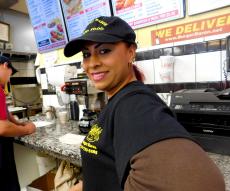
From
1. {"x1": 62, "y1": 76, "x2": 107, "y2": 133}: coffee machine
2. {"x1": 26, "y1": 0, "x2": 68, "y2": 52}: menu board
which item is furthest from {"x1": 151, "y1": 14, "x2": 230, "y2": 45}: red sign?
{"x1": 26, "y1": 0, "x2": 68, "y2": 52}: menu board

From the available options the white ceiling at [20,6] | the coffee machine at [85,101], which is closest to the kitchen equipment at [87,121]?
the coffee machine at [85,101]

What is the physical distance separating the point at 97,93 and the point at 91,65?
1.13 m

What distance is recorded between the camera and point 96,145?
0.64 metres

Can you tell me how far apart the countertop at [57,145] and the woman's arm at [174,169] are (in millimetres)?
520

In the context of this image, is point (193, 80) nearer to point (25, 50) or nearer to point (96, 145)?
point (96, 145)

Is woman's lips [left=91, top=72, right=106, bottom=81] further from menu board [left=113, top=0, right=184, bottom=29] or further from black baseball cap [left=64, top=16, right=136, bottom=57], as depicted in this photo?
menu board [left=113, top=0, right=184, bottom=29]

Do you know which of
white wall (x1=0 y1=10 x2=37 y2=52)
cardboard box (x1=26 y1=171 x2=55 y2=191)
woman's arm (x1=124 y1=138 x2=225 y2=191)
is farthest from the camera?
white wall (x1=0 y1=10 x2=37 y2=52)

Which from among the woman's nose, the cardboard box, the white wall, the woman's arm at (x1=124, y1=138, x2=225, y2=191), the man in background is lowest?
the cardboard box

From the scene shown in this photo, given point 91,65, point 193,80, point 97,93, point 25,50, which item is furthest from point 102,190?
point 25,50

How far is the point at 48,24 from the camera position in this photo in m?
2.48

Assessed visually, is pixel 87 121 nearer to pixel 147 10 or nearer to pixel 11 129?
pixel 11 129

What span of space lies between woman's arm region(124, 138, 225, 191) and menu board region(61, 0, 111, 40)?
173 cm

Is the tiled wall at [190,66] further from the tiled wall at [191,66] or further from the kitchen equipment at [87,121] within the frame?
the kitchen equipment at [87,121]

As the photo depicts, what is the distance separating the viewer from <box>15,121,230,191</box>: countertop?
98cm
